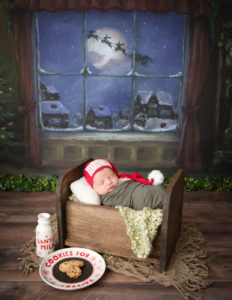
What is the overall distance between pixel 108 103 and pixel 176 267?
1.90 meters

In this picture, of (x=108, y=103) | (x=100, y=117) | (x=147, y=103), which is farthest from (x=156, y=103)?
(x=100, y=117)

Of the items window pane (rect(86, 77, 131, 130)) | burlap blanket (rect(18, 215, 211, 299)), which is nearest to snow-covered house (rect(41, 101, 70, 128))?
window pane (rect(86, 77, 131, 130))

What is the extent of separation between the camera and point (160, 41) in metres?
2.99

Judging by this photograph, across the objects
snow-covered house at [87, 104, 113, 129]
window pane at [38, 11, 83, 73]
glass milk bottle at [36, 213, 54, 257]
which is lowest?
glass milk bottle at [36, 213, 54, 257]

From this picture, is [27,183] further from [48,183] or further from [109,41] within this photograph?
[109,41]

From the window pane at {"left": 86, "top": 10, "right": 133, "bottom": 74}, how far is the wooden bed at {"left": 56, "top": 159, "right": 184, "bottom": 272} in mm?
1564

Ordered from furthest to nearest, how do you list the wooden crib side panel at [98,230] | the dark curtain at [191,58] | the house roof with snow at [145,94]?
the house roof with snow at [145,94], the dark curtain at [191,58], the wooden crib side panel at [98,230]

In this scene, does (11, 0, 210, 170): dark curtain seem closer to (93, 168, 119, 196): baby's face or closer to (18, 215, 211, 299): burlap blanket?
(18, 215, 211, 299): burlap blanket

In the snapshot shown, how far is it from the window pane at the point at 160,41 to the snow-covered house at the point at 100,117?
530 millimetres

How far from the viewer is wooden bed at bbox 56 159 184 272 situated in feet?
5.16

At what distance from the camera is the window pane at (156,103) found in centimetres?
309

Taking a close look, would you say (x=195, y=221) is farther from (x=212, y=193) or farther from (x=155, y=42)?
(x=155, y=42)

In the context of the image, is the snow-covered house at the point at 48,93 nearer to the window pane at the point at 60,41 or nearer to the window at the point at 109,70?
the window at the point at 109,70

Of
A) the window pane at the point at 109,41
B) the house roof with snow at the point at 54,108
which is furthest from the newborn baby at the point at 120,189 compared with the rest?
the window pane at the point at 109,41
